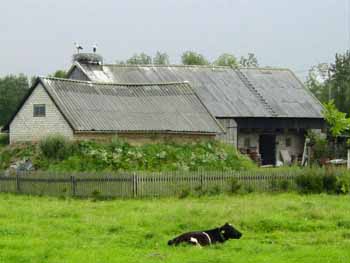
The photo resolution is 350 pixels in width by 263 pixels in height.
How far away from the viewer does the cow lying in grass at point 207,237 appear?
47.4 feet

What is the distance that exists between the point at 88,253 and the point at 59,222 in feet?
16.2

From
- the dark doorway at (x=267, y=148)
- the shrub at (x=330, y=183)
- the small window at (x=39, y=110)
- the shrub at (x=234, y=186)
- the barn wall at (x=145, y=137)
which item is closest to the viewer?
the shrub at (x=234, y=186)

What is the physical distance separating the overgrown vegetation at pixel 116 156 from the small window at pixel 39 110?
5.63ft

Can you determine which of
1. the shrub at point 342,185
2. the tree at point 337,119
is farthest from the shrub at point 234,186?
the tree at point 337,119

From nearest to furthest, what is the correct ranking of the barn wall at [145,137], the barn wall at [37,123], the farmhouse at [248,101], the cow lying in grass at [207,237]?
the cow lying in grass at [207,237], the barn wall at [145,137], the barn wall at [37,123], the farmhouse at [248,101]

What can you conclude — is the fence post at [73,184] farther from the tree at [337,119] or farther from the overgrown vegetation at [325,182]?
the tree at [337,119]

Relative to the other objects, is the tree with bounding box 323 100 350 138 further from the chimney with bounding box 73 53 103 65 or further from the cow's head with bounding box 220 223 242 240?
the cow's head with bounding box 220 223 242 240

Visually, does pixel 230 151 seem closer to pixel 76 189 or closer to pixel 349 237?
pixel 76 189

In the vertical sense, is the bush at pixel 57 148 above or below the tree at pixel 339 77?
below

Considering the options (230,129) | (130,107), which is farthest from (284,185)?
(230,129)

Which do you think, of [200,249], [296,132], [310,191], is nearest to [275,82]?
[296,132]

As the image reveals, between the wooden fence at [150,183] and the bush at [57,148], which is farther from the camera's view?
the bush at [57,148]

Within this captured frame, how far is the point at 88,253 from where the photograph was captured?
1337cm

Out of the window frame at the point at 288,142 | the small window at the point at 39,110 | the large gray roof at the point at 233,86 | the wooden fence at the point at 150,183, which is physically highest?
the large gray roof at the point at 233,86
